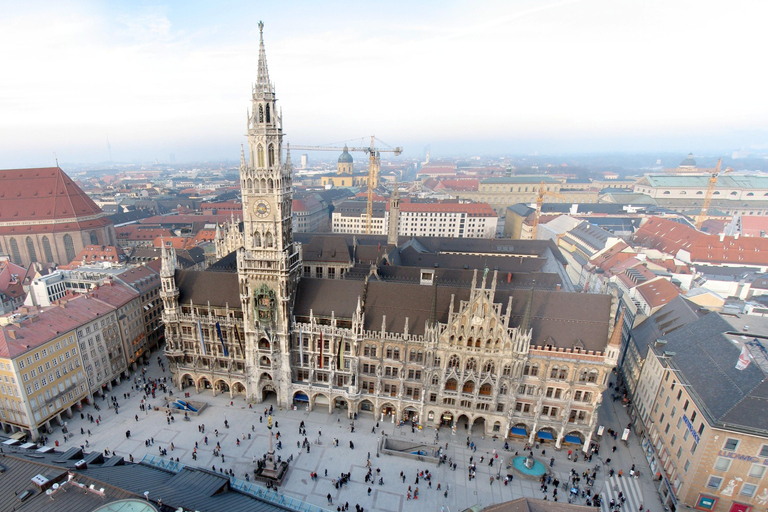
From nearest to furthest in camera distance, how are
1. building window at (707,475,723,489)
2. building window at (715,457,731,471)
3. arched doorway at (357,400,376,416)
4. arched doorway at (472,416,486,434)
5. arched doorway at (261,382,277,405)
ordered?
building window at (715,457,731,471) < building window at (707,475,723,489) < arched doorway at (472,416,486,434) < arched doorway at (357,400,376,416) < arched doorway at (261,382,277,405)

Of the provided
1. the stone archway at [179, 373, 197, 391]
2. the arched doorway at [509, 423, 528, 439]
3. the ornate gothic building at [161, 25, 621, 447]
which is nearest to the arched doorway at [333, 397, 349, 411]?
the ornate gothic building at [161, 25, 621, 447]

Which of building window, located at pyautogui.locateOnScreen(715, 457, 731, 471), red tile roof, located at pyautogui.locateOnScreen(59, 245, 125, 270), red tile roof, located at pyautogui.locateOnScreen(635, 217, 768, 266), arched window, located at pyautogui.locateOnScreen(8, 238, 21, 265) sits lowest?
arched window, located at pyautogui.locateOnScreen(8, 238, 21, 265)

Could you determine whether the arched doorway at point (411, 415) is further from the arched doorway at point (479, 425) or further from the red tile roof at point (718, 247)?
the red tile roof at point (718, 247)

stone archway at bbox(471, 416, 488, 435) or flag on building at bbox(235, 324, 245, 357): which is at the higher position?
flag on building at bbox(235, 324, 245, 357)

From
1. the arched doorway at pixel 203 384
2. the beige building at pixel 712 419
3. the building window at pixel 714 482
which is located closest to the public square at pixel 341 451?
the arched doorway at pixel 203 384

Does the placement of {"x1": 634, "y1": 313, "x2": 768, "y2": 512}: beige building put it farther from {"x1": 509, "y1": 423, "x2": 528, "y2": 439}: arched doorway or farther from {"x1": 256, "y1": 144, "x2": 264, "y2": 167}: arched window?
{"x1": 256, "y1": 144, "x2": 264, "y2": 167}: arched window

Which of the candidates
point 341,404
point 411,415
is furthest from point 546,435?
point 341,404

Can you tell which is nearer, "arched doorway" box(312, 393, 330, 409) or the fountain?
the fountain
